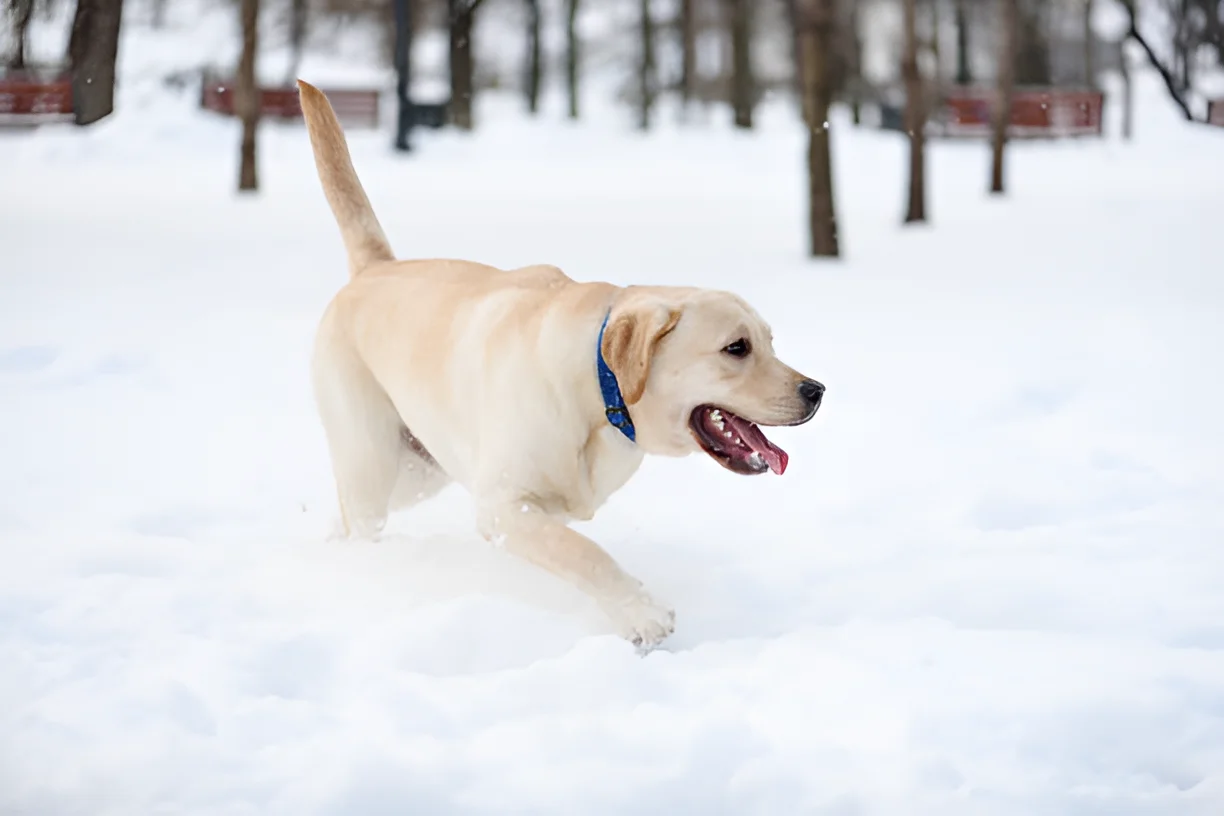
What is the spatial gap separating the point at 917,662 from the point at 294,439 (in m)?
3.25

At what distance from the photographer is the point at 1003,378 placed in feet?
21.0

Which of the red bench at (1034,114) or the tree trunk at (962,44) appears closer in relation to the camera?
the red bench at (1034,114)

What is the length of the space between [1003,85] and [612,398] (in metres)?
12.2

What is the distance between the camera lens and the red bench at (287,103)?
2498 centimetres

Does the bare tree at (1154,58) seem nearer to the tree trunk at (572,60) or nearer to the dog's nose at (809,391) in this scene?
the tree trunk at (572,60)

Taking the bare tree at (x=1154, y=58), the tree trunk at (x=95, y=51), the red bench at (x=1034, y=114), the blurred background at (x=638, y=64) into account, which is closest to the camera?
the tree trunk at (x=95, y=51)

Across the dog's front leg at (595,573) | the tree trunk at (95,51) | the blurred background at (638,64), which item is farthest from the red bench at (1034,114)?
the dog's front leg at (595,573)

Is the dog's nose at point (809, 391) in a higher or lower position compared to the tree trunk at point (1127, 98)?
lower

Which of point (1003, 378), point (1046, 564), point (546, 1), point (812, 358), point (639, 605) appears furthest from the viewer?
point (546, 1)

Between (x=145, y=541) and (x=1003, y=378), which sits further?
(x=1003, y=378)

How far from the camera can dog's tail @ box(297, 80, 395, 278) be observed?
4.01 m

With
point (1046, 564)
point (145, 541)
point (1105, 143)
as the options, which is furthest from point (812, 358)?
point (1105, 143)

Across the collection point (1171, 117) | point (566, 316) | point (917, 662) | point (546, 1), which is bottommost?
point (917, 662)

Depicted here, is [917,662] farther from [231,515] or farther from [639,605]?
[231,515]
